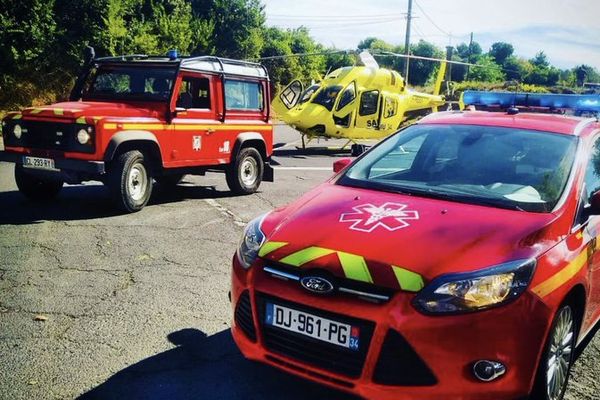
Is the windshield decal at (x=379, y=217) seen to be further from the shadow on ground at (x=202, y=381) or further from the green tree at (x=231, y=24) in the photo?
the green tree at (x=231, y=24)

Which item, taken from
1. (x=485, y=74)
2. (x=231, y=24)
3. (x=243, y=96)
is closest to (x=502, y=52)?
(x=485, y=74)

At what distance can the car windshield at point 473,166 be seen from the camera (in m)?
3.21

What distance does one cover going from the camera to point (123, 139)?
685cm

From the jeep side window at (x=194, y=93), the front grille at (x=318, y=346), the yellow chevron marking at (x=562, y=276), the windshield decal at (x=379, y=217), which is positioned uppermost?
the jeep side window at (x=194, y=93)

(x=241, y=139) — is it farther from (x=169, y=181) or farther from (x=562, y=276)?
(x=562, y=276)

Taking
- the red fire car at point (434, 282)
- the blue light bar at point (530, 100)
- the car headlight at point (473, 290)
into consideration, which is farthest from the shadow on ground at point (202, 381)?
the blue light bar at point (530, 100)

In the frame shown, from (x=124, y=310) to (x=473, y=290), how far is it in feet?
8.95

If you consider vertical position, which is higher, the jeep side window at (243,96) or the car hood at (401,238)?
the jeep side window at (243,96)

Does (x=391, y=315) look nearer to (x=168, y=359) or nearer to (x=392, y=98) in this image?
(x=168, y=359)

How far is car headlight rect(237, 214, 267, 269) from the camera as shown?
292cm

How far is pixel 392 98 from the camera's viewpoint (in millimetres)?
17453

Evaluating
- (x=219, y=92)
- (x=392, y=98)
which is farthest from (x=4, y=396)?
(x=392, y=98)

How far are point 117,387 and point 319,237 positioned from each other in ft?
4.72

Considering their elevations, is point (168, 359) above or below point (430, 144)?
below
